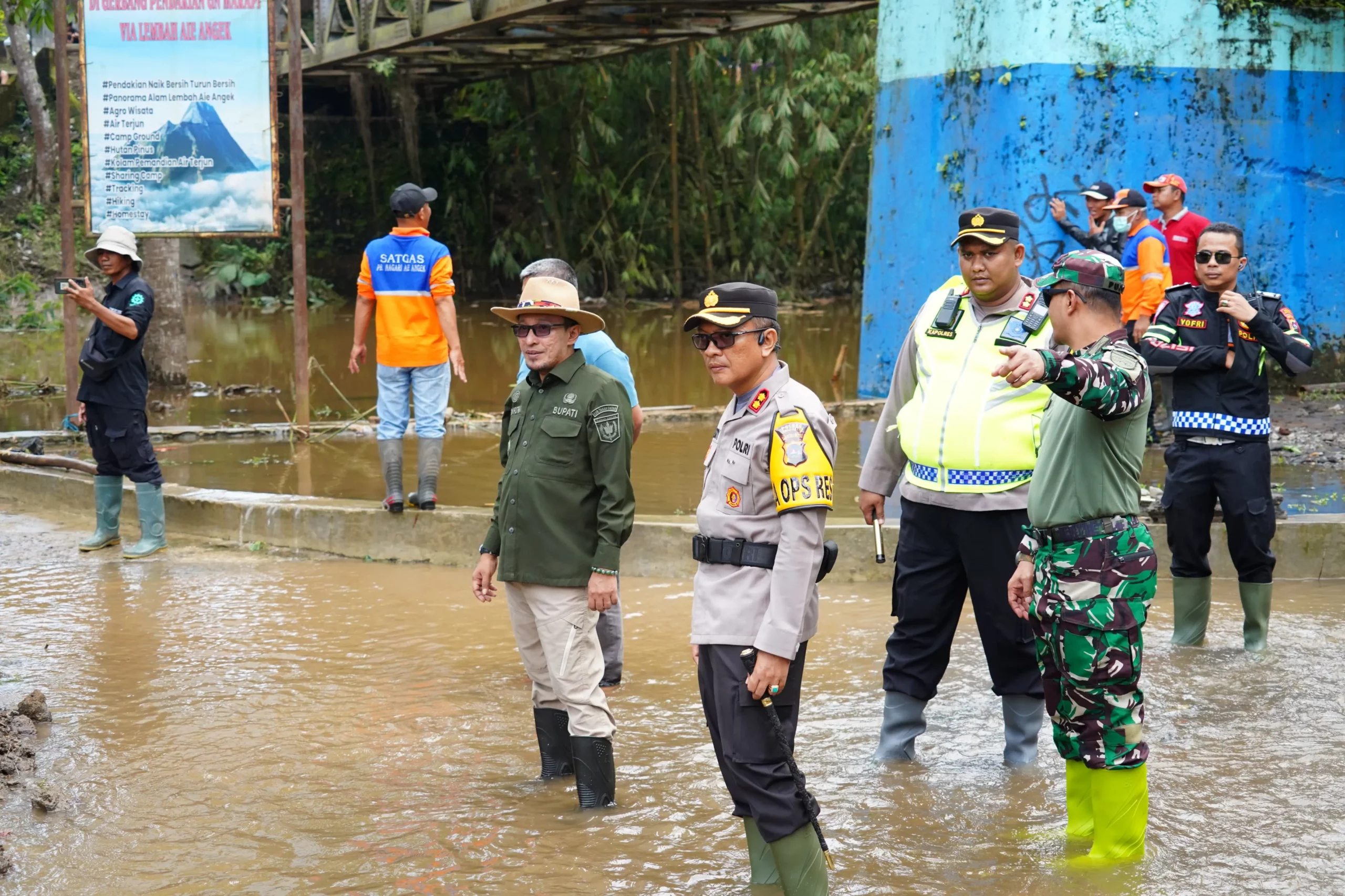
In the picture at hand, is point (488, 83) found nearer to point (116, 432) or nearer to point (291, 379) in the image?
point (291, 379)

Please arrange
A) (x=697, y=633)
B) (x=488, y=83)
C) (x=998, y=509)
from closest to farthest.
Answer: (x=697, y=633)
(x=998, y=509)
(x=488, y=83)

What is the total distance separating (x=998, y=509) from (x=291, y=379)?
1230cm

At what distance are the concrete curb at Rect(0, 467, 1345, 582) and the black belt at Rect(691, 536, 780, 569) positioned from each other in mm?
3598

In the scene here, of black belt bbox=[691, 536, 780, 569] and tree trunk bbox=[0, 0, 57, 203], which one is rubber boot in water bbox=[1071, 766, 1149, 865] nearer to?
black belt bbox=[691, 536, 780, 569]

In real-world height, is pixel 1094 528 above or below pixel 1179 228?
below

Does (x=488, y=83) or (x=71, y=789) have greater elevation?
(x=488, y=83)

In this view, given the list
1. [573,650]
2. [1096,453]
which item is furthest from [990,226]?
[573,650]

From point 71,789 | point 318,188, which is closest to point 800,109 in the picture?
point 318,188

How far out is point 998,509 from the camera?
4625 millimetres

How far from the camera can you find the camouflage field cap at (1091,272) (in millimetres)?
4020

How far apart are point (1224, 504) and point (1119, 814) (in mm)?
2577

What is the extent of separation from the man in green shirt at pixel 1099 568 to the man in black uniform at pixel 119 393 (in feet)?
18.3

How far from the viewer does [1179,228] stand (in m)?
9.97

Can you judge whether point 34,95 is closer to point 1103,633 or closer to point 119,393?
point 119,393
